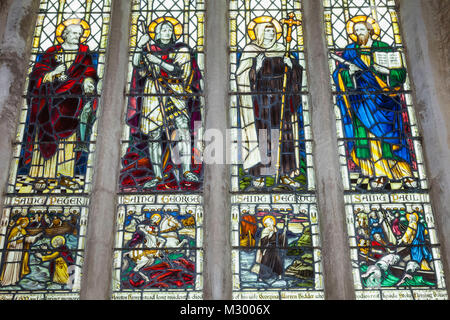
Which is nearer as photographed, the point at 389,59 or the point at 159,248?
the point at 159,248

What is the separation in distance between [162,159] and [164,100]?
71 centimetres

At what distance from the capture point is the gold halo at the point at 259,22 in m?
7.22

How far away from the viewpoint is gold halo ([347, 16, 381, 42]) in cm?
721

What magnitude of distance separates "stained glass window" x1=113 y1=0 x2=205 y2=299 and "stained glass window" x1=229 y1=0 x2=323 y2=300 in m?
0.41

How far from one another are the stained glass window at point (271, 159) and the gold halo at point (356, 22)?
56cm

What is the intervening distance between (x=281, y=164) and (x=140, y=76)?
185 centimetres

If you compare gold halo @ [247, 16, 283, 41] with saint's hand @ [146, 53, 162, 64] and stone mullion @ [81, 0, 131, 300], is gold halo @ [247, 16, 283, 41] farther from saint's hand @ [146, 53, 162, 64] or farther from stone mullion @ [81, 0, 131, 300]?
stone mullion @ [81, 0, 131, 300]

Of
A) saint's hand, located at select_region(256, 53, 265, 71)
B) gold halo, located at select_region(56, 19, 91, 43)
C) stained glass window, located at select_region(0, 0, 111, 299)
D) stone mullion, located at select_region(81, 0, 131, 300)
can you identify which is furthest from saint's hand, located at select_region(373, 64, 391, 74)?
gold halo, located at select_region(56, 19, 91, 43)

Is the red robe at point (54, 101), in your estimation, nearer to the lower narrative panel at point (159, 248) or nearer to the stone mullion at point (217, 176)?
the lower narrative panel at point (159, 248)

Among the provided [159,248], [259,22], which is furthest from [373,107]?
[159,248]

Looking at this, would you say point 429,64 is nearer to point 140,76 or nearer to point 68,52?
point 140,76

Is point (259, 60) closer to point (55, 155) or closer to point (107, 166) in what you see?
point (107, 166)

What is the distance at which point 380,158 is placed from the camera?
21.4ft
